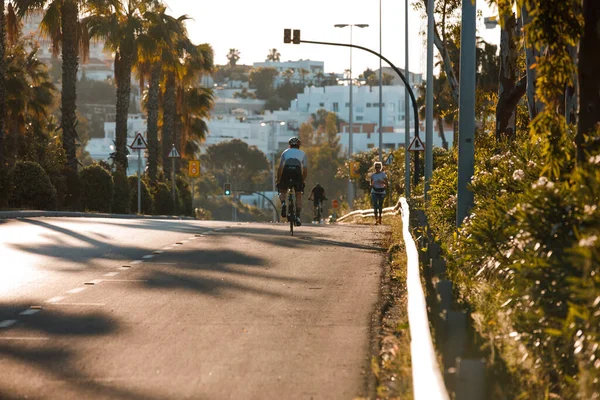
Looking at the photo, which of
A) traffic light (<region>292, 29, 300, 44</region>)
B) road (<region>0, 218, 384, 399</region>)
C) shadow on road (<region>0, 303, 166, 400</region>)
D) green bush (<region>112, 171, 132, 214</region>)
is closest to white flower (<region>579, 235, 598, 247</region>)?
road (<region>0, 218, 384, 399</region>)

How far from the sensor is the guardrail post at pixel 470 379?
551 cm

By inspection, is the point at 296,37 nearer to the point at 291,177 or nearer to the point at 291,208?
the point at 291,208

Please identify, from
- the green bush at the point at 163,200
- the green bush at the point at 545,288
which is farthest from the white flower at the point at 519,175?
the green bush at the point at 163,200

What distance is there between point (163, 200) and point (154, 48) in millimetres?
7909

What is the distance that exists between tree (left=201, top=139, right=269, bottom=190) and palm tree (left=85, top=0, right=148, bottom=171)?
79.5 metres

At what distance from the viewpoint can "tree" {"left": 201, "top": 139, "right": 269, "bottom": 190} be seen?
132 meters

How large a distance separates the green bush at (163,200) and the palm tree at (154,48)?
1417mm

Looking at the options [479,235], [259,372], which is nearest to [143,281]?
[479,235]

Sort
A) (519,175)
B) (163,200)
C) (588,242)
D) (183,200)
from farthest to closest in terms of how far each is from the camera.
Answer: (183,200) → (163,200) → (519,175) → (588,242)

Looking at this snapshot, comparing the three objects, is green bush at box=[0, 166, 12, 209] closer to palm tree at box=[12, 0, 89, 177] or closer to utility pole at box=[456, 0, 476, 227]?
palm tree at box=[12, 0, 89, 177]

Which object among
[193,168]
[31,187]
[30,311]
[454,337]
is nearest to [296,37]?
[31,187]

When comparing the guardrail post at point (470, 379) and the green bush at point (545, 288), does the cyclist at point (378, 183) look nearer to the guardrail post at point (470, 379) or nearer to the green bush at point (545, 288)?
the green bush at point (545, 288)

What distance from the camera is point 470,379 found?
552 cm

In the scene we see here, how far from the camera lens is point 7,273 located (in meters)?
14.6
